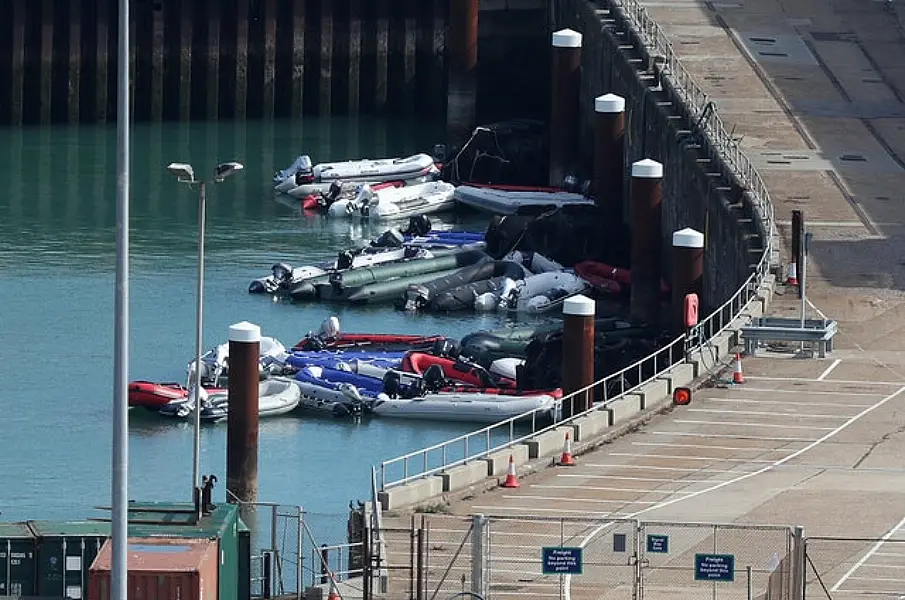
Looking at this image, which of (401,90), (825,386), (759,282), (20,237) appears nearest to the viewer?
(825,386)

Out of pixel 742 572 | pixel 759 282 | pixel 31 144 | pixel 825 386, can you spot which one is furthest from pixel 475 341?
pixel 31 144

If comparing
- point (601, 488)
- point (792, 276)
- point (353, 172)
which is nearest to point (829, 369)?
point (792, 276)

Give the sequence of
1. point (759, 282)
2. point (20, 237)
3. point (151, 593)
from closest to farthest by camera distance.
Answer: point (151, 593), point (759, 282), point (20, 237)

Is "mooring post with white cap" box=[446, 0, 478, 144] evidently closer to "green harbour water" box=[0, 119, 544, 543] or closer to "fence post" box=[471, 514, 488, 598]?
"green harbour water" box=[0, 119, 544, 543]

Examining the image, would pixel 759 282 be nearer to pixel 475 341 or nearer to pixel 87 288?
pixel 475 341

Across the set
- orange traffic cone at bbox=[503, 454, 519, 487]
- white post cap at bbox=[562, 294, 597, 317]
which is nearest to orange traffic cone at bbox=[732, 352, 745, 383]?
white post cap at bbox=[562, 294, 597, 317]

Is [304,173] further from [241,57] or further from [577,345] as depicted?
[577,345]
